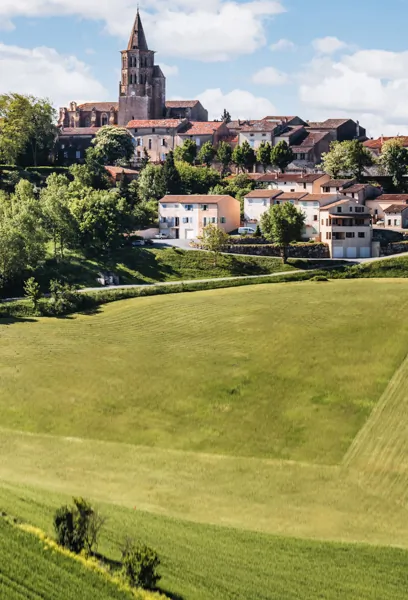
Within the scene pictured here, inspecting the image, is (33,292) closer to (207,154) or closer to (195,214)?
(195,214)

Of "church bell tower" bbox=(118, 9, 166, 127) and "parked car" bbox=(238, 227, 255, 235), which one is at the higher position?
"church bell tower" bbox=(118, 9, 166, 127)

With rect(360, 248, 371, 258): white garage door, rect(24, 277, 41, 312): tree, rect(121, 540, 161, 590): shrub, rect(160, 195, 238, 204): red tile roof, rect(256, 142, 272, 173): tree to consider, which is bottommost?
rect(121, 540, 161, 590): shrub

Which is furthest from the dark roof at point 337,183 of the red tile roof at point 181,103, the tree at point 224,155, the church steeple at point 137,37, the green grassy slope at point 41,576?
the green grassy slope at point 41,576

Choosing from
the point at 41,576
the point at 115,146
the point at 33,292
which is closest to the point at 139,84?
the point at 115,146

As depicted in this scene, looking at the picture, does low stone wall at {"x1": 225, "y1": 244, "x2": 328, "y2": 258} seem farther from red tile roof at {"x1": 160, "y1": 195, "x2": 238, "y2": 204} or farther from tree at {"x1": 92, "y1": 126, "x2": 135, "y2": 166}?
tree at {"x1": 92, "y1": 126, "x2": 135, "y2": 166}

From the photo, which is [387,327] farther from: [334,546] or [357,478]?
[334,546]

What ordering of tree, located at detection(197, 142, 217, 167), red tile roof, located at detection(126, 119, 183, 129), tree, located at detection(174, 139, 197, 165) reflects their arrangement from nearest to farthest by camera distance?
1. tree, located at detection(174, 139, 197, 165)
2. tree, located at detection(197, 142, 217, 167)
3. red tile roof, located at detection(126, 119, 183, 129)

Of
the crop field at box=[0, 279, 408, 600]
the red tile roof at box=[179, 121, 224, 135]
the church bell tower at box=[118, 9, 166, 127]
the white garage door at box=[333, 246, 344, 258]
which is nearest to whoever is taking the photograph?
the crop field at box=[0, 279, 408, 600]

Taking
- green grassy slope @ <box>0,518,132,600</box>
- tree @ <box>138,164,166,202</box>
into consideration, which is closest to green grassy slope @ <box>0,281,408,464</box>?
green grassy slope @ <box>0,518,132,600</box>
